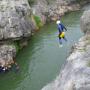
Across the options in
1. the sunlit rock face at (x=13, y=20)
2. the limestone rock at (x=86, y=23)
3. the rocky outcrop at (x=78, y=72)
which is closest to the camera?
the rocky outcrop at (x=78, y=72)

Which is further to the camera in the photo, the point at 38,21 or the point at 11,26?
the point at 38,21

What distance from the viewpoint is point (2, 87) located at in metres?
34.5

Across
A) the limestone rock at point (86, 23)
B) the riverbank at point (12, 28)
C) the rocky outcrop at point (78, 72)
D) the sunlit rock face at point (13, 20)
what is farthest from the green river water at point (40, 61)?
the rocky outcrop at point (78, 72)

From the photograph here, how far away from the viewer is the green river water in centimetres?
3419

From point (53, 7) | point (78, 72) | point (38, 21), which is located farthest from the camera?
point (53, 7)

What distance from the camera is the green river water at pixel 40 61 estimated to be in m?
34.2

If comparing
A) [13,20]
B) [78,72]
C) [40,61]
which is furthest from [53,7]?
[78,72]

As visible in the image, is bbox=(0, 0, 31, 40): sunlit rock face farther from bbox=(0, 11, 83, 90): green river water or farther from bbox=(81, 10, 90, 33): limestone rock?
bbox=(81, 10, 90, 33): limestone rock

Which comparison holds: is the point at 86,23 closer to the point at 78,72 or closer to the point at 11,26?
the point at 78,72

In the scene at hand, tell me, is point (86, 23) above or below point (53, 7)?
above

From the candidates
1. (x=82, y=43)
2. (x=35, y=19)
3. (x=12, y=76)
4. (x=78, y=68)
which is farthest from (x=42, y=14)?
(x=78, y=68)

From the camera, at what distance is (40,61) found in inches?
Answer: 1560

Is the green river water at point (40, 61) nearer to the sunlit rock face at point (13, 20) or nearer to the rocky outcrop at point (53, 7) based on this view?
the sunlit rock face at point (13, 20)

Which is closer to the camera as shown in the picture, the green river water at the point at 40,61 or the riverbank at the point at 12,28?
the green river water at the point at 40,61
